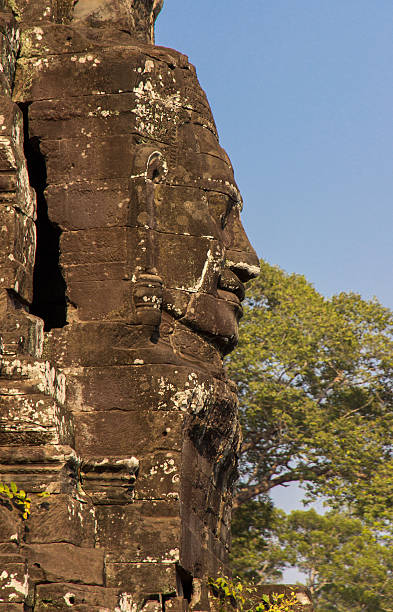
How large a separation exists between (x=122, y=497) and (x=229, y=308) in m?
2.04

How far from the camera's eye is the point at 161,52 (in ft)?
31.0

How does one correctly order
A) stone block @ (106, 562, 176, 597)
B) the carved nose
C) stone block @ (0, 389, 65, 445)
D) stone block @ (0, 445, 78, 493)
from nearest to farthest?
stone block @ (0, 445, 78, 493) < stone block @ (0, 389, 65, 445) < stone block @ (106, 562, 176, 597) < the carved nose

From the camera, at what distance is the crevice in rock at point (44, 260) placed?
30.8 feet

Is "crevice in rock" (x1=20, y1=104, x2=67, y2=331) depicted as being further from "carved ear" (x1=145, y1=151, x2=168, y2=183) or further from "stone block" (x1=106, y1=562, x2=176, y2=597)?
"stone block" (x1=106, y1=562, x2=176, y2=597)

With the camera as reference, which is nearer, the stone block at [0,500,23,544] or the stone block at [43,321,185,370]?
the stone block at [0,500,23,544]

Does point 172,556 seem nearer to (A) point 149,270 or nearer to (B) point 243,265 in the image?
(A) point 149,270

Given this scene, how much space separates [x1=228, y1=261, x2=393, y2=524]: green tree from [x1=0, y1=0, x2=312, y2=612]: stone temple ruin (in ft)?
46.0

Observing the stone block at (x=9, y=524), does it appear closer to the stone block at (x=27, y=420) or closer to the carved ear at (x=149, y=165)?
the stone block at (x=27, y=420)

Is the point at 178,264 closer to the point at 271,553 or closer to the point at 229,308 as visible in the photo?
the point at 229,308

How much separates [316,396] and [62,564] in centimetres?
1860

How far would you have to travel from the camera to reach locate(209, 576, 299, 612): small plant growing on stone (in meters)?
9.02

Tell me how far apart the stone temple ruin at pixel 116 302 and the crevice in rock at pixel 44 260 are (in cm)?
2

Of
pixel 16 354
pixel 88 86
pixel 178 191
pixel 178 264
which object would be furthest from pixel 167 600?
pixel 88 86

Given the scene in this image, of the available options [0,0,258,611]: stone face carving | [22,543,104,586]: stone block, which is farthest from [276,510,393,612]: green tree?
[22,543,104,586]: stone block
